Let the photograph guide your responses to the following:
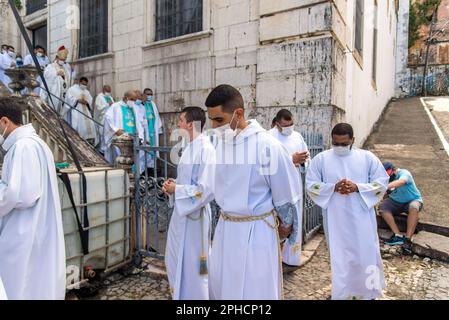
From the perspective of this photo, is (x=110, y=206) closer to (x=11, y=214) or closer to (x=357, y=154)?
(x=11, y=214)

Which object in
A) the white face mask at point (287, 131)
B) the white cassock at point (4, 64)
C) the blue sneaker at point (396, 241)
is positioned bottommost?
the blue sneaker at point (396, 241)

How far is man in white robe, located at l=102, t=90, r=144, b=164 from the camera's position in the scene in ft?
25.7

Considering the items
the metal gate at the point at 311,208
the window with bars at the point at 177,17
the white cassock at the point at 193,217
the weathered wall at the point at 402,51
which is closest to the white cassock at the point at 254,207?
the white cassock at the point at 193,217

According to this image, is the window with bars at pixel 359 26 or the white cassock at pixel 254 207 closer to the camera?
the white cassock at pixel 254 207

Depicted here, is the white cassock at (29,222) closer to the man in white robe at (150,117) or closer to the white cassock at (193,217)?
the white cassock at (193,217)

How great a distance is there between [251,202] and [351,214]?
1.57 meters

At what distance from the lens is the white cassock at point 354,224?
3.50m

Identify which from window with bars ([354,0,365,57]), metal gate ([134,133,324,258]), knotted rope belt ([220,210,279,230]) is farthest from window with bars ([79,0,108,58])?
knotted rope belt ([220,210,279,230])

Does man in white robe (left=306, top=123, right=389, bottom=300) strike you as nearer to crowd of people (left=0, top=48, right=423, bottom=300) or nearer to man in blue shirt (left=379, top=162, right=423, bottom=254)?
crowd of people (left=0, top=48, right=423, bottom=300)

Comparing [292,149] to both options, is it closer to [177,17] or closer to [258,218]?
[258,218]

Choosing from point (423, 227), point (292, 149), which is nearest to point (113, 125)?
point (292, 149)

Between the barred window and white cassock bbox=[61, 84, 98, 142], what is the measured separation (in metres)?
6.89

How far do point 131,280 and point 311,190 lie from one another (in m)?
2.27

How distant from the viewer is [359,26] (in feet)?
29.6
